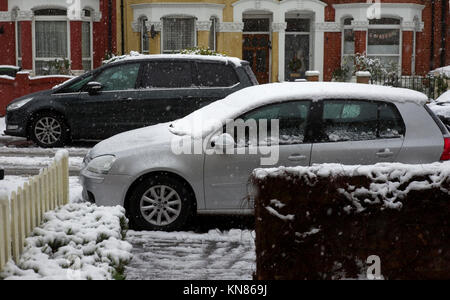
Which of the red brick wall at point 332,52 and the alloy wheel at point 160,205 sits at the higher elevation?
the red brick wall at point 332,52

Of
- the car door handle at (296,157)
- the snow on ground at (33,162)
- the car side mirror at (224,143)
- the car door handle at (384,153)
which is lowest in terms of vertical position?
the snow on ground at (33,162)

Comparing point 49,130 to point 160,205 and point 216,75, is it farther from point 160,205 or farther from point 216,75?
point 160,205

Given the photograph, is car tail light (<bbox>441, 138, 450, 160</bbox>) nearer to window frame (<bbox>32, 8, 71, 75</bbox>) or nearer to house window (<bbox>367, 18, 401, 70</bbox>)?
house window (<bbox>367, 18, 401, 70</bbox>)

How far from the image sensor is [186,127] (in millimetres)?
8555

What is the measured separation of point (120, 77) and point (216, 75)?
1939 mm

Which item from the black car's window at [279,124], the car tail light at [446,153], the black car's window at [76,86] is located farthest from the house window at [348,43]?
the black car's window at [279,124]

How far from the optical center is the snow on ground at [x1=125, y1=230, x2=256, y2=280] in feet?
21.7

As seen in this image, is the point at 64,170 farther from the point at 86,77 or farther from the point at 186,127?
the point at 86,77

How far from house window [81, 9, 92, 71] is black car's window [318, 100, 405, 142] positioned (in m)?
19.5

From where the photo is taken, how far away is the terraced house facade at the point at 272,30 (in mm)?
25594

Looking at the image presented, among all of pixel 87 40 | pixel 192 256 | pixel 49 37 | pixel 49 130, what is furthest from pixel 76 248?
pixel 87 40

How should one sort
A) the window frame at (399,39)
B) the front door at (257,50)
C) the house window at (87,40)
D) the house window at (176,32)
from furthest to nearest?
1. the front door at (257,50)
2. the window frame at (399,39)
3. the house window at (87,40)
4. the house window at (176,32)

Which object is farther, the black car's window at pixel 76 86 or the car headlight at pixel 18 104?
the car headlight at pixel 18 104

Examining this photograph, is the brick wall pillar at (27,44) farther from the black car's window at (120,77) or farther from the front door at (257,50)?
the black car's window at (120,77)
